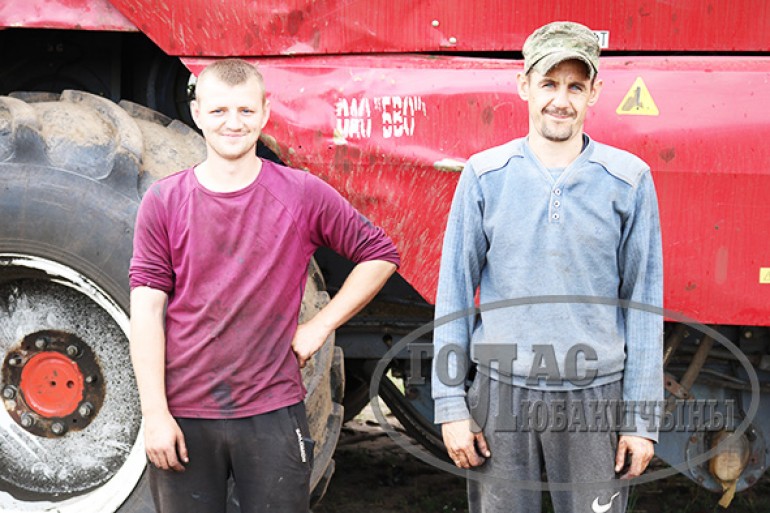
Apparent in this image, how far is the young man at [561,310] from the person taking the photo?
2.38 meters

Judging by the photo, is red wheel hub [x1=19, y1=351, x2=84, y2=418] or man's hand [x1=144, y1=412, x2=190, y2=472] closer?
man's hand [x1=144, y1=412, x2=190, y2=472]

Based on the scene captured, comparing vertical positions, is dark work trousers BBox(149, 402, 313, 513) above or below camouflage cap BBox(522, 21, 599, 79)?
below

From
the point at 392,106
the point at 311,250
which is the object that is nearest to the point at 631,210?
Result: the point at 311,250

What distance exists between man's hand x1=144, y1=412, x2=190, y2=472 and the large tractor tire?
84cm

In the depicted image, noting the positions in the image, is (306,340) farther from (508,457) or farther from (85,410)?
(85,410)

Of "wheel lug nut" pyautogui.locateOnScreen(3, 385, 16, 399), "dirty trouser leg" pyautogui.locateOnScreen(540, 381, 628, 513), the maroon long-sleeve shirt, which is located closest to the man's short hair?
the maroon long-sleeve shirt

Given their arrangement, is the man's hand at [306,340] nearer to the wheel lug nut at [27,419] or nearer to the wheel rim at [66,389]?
the wheel rim at [66,389]

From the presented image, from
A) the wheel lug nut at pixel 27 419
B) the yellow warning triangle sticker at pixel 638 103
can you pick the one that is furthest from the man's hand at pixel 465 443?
the wheel lug nut at pixel 27 419

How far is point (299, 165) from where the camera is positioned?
3.23 m

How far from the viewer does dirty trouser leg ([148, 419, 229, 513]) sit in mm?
2396

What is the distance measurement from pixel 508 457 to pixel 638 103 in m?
1.22

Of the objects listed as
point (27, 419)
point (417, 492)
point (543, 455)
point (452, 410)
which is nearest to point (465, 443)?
point (452, 410)

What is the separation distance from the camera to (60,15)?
3.29 meters

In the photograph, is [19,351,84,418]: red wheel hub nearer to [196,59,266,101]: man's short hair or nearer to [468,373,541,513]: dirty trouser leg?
[196,59,266,101]: man's short hair
